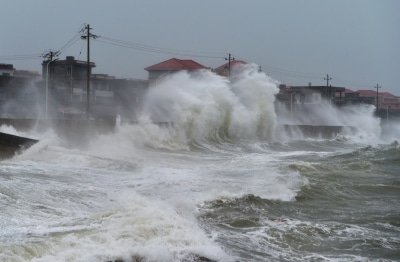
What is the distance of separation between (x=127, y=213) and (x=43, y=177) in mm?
4323

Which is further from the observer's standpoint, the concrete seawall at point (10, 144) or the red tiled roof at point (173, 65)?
the red tiled roof at point (173, 65)

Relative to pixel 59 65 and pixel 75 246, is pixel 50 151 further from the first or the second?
pixel 59 65

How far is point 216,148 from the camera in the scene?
26.4m

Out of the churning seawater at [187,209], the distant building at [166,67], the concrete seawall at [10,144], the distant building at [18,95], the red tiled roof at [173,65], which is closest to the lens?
the churning seawater at [187,209]

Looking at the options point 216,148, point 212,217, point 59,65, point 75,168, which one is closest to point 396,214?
point 212,217

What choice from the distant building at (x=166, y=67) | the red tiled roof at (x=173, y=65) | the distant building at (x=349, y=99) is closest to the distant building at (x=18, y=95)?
the distant building at (x=166, y=67)

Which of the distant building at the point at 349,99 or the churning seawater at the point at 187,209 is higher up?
the distant building at the point at 349,99

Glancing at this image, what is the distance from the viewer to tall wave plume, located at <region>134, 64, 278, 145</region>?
28.9 metres

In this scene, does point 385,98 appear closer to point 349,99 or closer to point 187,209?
point 349,99

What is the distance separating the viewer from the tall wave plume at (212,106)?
2886 cm

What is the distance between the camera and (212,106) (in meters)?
31.8

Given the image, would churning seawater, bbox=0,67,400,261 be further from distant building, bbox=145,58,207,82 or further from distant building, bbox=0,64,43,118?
distant building, bbox=145,58,207,82

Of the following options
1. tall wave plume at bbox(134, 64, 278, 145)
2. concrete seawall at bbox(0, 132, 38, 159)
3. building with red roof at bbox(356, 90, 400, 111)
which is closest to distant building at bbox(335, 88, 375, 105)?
building with red roof at bbox(356, 90, 400, 111)

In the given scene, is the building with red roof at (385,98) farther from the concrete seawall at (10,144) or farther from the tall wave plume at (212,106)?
the concrete seawall at (10,144)
